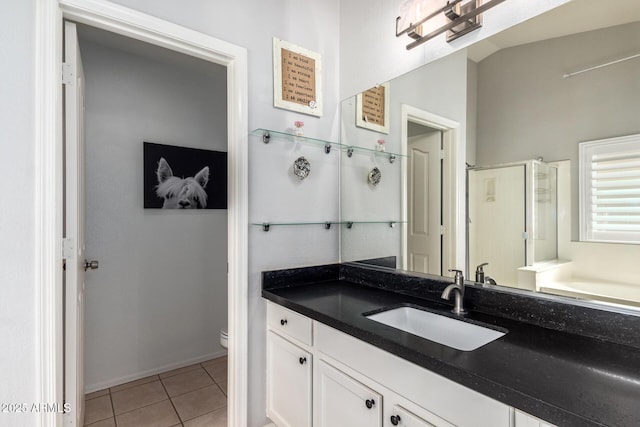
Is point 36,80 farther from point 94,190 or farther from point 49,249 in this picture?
point 94,190

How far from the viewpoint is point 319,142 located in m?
2.05

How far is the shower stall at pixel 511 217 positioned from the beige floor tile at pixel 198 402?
1.88 metres

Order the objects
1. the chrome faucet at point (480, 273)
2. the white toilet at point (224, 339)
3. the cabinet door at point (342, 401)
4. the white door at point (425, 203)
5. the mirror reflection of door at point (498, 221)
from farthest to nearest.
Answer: the white toilet at point (224, 339)
the white door at point (425, 203)
the chrome faucet at point (480, 273)
the mirror reflection of door at point (498, 221)
the cabinet door at point (342, 401)

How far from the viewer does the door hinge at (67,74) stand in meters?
1.38

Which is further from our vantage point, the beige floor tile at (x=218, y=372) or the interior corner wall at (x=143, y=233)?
the beige floor tile at (x=218, y=372)

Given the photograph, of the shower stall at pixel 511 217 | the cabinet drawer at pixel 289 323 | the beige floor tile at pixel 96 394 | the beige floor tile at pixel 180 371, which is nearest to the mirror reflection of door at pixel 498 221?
the shower stall at pixel 511 217

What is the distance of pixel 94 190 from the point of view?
2.34m

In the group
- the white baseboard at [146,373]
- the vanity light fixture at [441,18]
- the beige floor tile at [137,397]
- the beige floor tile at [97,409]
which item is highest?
the vanity light fixture at [441,18]

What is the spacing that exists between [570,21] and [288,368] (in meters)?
1.88

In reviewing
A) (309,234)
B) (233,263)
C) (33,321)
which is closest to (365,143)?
(309,234)

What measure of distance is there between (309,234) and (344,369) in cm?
89

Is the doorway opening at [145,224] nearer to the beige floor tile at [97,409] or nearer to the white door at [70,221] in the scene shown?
the beige floor tile at [97,409]

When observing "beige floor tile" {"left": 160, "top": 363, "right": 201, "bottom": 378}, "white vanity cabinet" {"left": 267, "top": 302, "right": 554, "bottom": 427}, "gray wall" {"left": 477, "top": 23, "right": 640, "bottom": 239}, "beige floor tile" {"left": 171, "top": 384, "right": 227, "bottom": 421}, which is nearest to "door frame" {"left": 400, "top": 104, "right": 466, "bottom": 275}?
"gray wall" {"left": 477, "top": 23, "right": 640, "bottom": 239}

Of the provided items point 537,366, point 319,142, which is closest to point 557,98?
point 537,366
